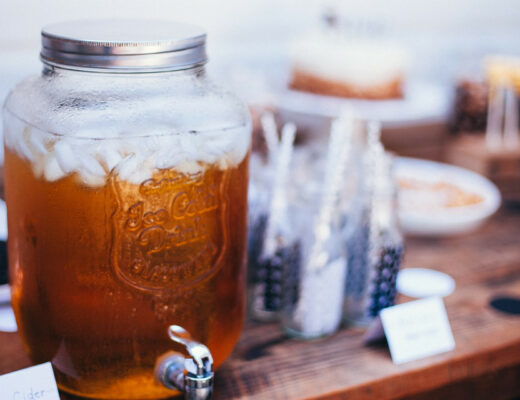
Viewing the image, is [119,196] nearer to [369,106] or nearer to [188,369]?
[188,369]

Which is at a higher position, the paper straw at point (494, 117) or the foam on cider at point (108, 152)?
the foam on cider at point (108, 152)

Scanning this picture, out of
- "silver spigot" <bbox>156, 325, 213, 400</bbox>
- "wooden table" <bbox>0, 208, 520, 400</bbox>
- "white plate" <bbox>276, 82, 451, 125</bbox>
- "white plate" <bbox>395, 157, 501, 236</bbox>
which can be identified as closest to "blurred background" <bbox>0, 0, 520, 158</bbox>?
"white plate" <bbox>276, 82, 451, 125</bbox>

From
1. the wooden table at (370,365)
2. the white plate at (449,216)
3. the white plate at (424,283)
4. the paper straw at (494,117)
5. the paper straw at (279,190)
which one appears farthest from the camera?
the paper straw at (494,117)

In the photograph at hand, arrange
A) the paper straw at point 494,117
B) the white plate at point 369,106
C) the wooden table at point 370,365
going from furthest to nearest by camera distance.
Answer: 1. the paper straw at point 494,117
2. the white plate at point 369,106
3. the wooden table at point 370,365

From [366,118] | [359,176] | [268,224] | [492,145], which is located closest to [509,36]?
[492,145]

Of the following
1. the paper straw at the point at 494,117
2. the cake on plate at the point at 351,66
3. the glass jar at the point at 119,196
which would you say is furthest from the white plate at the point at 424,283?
the paper straw at the point at 494,117

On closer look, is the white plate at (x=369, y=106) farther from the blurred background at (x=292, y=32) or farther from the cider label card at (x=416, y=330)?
the cider label card at (x=416, y=330)

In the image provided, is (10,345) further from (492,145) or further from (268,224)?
(492,145)

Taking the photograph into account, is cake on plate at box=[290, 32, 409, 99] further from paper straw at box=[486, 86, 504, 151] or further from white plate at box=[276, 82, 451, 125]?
paper straw at box=[486, 86, 504, 151]
